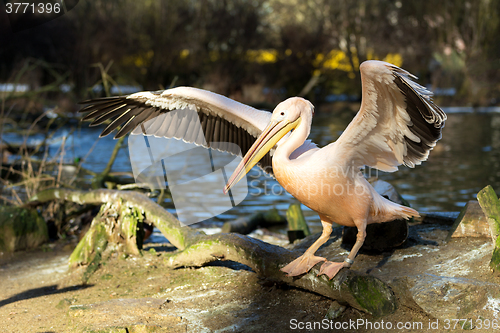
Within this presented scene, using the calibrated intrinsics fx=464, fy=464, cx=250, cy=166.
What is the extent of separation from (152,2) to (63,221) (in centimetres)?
1935

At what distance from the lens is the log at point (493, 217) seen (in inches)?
129

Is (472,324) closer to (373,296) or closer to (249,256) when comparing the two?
(373,296)

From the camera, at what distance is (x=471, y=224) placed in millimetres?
3994

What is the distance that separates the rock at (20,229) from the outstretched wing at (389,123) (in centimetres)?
390

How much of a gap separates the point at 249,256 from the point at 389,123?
1.48 meters

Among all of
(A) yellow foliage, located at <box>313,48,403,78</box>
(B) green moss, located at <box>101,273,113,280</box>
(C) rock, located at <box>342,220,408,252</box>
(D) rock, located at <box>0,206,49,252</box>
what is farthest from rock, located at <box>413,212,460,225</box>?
(A) yellow foliage, located at <box>313,48,403,78</box>

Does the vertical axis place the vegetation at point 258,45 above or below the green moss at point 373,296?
above

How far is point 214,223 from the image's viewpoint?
21.8 feet

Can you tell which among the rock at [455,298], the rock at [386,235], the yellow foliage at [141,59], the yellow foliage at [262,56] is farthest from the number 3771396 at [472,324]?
the yellow foliage at [262,56]

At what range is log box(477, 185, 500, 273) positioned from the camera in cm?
327

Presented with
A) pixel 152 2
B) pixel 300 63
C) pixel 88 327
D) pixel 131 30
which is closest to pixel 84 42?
pixel 131 30

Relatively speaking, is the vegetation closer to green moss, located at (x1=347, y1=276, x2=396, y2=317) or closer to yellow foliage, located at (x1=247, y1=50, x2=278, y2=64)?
yellow foliage, located at (x1=247, y1=50, x2=278, y2=64)

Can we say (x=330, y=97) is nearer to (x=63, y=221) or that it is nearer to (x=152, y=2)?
(x=152, y=2)

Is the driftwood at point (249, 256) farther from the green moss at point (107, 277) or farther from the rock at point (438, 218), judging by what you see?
the rock at point (438, 218)
